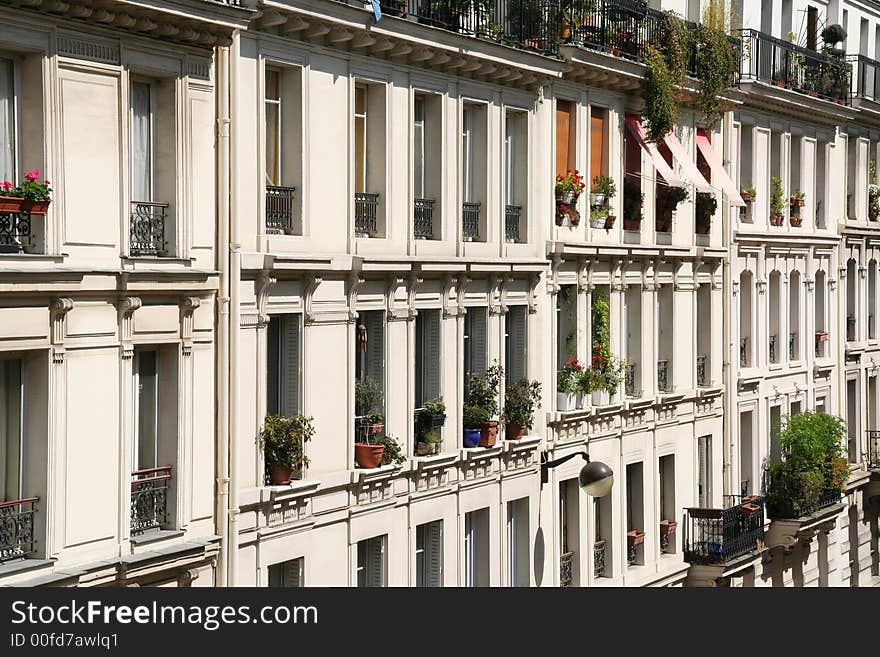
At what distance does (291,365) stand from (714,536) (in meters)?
14.6

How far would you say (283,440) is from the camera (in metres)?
23.8

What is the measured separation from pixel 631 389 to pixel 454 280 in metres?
7.86

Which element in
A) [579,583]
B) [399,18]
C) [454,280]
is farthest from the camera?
[579,583]

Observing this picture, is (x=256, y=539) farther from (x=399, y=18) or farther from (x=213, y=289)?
(x=399, y=18)

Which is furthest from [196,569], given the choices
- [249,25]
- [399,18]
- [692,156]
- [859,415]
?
[859,415]

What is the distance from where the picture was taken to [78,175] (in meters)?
20.1

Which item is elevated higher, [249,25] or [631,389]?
[249,25]

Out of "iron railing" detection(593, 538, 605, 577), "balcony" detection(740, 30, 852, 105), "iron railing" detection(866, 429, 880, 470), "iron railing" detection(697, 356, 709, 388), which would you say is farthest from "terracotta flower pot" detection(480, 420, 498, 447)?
"iron railing" detection(866, 429, 880, 470)

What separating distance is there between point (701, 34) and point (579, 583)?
11.4 metres

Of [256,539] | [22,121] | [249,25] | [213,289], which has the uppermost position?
[249,25]

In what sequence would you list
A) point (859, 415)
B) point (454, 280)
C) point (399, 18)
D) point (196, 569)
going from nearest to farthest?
point (196, 569) < point (399, 18) < point (454, 280) < point (859, 415)

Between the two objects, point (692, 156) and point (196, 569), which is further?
point (692, 156)

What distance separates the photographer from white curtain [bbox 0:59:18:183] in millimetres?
19484

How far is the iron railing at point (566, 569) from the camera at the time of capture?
3189cm
